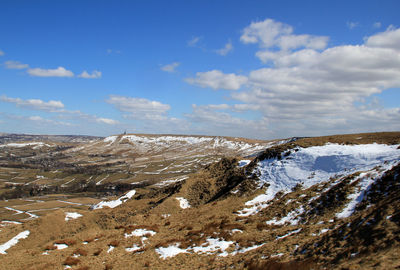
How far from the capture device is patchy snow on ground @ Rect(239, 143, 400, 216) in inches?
1229

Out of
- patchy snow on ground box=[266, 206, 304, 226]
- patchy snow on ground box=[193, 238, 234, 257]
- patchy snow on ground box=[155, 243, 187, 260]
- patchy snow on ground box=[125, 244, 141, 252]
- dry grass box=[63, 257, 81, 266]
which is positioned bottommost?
patchy snow on ground box=[125, 244, 141, 252]

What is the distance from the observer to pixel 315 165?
36500mm

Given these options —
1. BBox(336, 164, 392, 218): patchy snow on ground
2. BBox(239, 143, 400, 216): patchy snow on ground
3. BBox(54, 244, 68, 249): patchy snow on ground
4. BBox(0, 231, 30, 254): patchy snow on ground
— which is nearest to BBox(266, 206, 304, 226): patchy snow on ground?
BBox(336, 164, 392, 218): patchy snow on ground

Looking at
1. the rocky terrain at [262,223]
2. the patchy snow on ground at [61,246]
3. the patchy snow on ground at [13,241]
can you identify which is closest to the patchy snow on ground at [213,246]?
the rocky terrain at [262,223]

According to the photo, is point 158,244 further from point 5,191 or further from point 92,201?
point 5,191

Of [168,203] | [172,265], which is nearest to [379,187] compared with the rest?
[172,265]

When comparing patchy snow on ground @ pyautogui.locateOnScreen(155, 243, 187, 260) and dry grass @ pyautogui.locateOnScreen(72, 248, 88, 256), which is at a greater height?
patchy snow on ground @ pyautogui.locateOnScreen(155, 243, 187, 260)

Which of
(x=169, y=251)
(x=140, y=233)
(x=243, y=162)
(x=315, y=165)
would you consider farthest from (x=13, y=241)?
(x=315, y=165)

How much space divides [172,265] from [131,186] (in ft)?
592

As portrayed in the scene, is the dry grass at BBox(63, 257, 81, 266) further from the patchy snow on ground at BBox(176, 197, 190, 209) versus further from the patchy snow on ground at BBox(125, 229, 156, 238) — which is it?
the patchy snow on ground at BBox(176, 197, 190, 209)

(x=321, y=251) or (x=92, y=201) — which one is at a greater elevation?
(x=321, y=251)

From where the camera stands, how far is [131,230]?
2631cm

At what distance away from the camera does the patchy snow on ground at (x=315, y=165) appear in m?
31.2

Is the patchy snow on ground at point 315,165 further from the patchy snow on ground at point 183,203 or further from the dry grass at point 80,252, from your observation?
the dry grass at point 80,252
